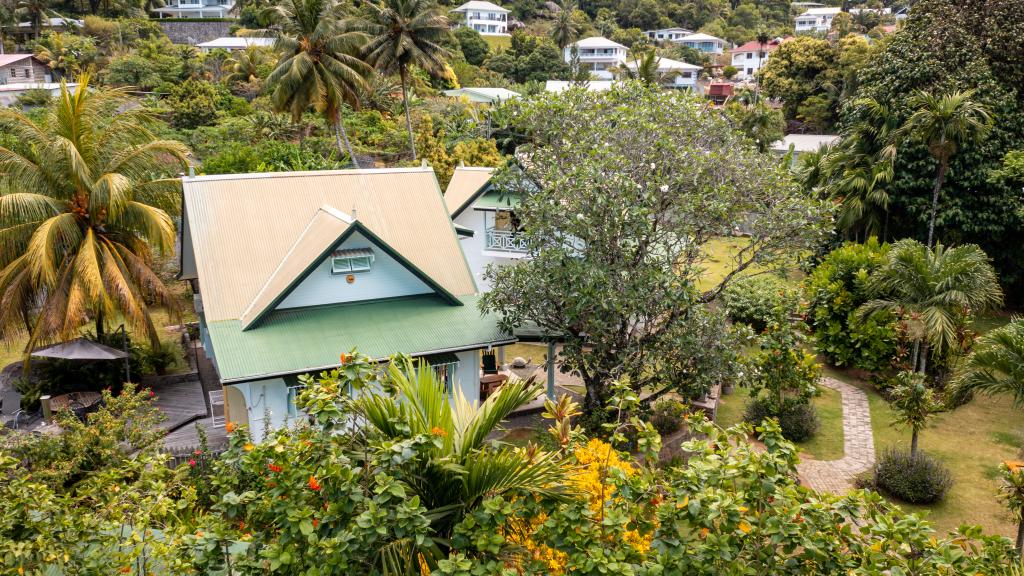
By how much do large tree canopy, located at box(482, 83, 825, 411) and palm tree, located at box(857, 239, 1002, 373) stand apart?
418 cm

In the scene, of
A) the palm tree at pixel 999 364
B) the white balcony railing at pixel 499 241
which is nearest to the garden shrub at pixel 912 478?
the palm tree at pixel 999 364

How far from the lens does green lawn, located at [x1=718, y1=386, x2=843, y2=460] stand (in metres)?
18.1

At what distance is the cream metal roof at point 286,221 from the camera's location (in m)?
17.4

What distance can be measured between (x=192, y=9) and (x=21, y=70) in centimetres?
4013

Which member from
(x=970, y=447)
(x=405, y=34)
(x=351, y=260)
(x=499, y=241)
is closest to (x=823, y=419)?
(x=970, y=447)

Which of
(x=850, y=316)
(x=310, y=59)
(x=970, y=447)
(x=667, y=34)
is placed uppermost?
(x=667, y=34)

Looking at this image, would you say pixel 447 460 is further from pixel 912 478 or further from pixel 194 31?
pixel 194 31

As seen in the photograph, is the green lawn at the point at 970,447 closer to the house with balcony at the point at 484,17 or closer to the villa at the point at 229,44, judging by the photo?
the villa at the point at 229,44

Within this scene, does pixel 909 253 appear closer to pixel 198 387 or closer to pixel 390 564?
pixel 390 564

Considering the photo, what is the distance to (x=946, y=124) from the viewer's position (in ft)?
74.6

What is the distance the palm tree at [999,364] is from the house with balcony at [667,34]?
362ft

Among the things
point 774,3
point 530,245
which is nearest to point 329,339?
point 530,245

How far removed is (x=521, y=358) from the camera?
930 inches

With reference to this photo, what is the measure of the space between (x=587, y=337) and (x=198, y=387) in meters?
12.0
